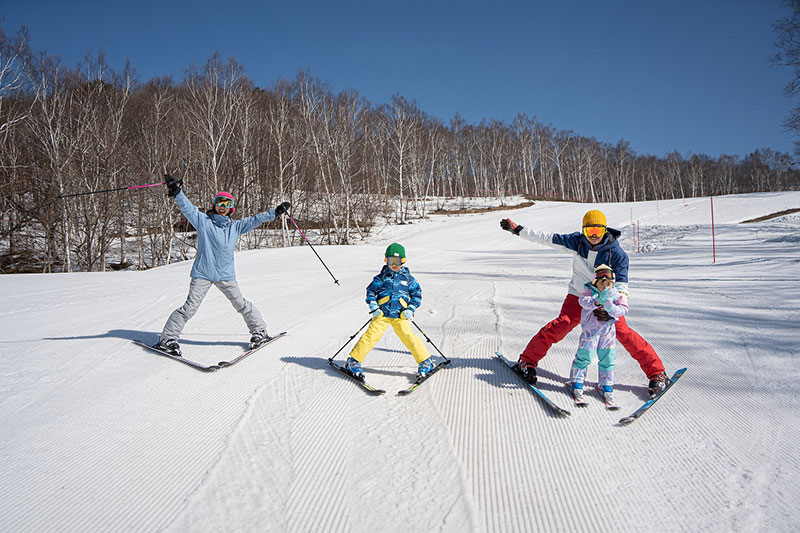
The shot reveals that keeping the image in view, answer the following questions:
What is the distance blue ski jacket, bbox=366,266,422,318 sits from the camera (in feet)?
13.1

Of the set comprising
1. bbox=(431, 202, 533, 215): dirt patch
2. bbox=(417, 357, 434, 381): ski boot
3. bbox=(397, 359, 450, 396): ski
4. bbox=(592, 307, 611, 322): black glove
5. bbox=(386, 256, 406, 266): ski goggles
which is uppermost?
bbox=(431, 202, 533, 215): dirt patch

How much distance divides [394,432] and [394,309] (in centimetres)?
122

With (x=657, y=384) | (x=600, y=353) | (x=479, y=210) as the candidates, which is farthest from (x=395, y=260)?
(x=479, y=210)

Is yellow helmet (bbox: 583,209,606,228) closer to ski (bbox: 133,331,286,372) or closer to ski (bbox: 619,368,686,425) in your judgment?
ski (bbox: 619,368,686,425)

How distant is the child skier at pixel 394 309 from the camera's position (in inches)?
157

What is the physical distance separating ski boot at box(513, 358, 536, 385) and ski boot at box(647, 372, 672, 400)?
3.08ft

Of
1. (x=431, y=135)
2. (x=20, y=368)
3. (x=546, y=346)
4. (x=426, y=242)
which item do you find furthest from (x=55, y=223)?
(x=431, y=135)

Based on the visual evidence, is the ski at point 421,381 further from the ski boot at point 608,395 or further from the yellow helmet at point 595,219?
the yellow helmet at point 595,219

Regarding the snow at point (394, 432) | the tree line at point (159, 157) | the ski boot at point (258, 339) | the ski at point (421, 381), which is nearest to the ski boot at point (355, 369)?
the snow at point (394, 432)

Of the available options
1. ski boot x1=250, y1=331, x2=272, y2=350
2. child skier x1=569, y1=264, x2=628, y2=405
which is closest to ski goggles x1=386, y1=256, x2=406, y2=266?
child skier x1=569, y1=264, x2=628, y2=405

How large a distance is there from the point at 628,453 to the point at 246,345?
4442 millimetres

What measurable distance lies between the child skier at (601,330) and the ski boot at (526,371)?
0.35 meters

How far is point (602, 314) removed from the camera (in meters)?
3.36

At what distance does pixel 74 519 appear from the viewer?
226 centimetres
